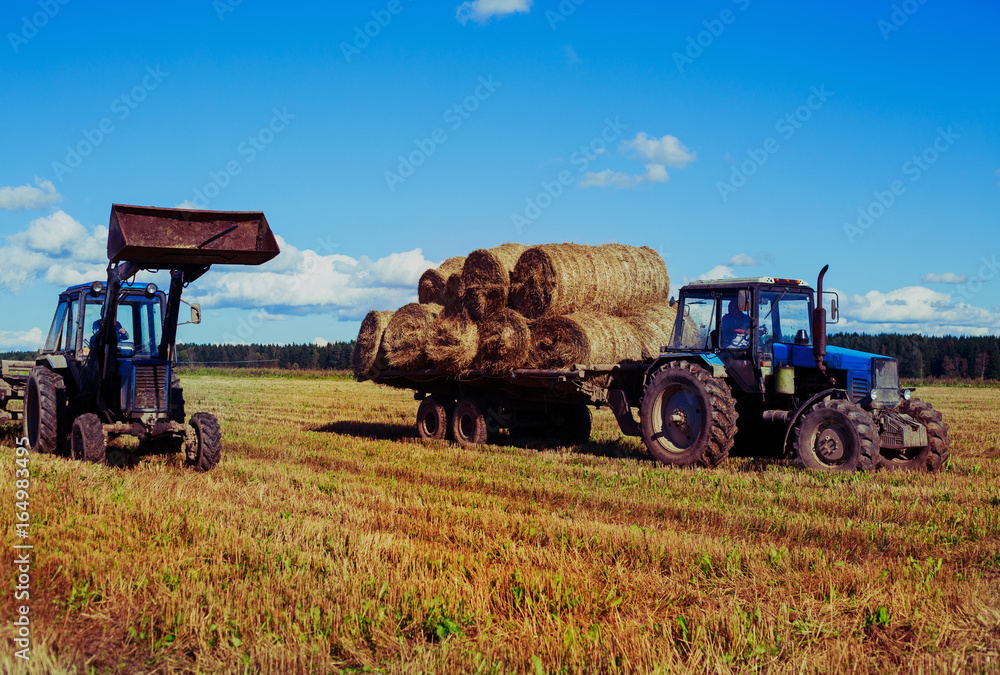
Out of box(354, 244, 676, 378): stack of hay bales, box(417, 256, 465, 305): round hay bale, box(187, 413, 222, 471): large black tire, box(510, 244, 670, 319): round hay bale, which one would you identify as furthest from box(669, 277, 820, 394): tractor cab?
box(187, 413, 222, 471): large black tire

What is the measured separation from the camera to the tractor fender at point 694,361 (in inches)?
401

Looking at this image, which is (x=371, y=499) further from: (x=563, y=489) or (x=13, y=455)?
(x=13, y=455)

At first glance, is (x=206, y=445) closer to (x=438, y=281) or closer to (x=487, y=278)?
(x=487, y=278)

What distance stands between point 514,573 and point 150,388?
273 inches

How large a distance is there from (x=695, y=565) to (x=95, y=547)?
4.08 m

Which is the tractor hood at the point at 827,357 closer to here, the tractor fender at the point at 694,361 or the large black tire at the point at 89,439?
the tractor fender at the point at 694,361

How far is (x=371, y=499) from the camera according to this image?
25.8 feet

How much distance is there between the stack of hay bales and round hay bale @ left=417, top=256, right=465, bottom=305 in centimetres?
22

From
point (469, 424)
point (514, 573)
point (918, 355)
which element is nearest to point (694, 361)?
point (469, 424)

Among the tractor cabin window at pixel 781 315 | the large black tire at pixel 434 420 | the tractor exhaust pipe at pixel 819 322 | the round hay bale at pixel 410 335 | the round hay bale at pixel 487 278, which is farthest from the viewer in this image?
the large black tire at pixel 434 420

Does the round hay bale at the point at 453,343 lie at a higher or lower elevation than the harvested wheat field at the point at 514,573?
higher

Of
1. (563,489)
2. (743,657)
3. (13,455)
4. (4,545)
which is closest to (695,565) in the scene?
(743,657)

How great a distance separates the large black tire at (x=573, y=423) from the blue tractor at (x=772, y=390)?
2.45 m

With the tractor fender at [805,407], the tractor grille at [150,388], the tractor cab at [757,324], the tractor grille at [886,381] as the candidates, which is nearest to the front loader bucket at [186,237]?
the tractor grille at [150,388]
